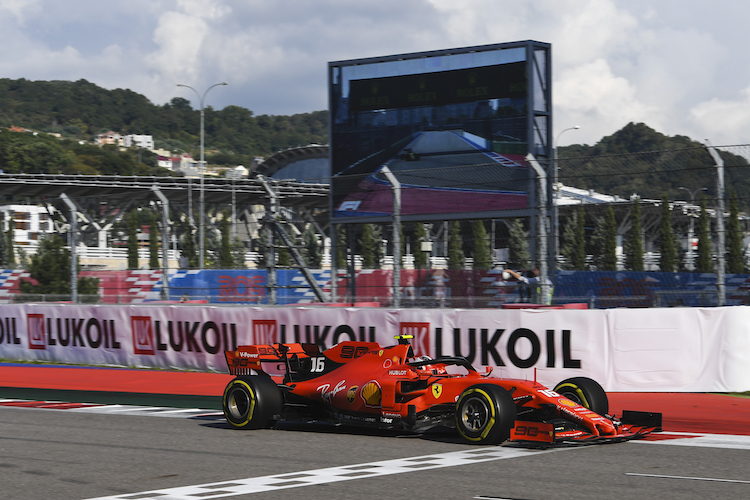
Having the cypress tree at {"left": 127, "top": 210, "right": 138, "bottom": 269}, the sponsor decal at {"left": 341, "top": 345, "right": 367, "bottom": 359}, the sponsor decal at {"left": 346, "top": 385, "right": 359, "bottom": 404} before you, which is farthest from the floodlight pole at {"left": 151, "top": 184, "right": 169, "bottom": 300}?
the sponsor decal at {"left": 346, "top": 385, "right": 359, "bottom": 404}

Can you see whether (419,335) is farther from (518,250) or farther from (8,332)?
(8,332)

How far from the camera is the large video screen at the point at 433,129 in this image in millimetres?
20766

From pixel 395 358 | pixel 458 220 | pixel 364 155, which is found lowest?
pixel 395 358

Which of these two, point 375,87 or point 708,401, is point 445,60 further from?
point 708,401

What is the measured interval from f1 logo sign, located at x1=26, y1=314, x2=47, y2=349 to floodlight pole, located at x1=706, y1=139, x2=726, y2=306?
14.6 metres

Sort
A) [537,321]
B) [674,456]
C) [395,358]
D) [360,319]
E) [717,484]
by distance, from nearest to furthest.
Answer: [717,484] < [674,456] < [395,358] < [537,321] < [360,319]

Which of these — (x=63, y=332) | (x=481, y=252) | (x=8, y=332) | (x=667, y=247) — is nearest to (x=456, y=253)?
(x=481, y=252)

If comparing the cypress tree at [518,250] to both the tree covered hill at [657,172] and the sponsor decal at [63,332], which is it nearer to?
the tree covered hill at [657,172]

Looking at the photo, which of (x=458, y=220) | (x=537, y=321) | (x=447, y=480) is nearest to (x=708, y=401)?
(x=537, y=321)

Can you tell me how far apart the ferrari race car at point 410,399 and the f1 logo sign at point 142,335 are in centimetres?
803

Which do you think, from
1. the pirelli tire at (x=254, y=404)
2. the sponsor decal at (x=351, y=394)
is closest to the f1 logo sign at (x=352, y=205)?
the pirelli tire at (x=254, y=404)

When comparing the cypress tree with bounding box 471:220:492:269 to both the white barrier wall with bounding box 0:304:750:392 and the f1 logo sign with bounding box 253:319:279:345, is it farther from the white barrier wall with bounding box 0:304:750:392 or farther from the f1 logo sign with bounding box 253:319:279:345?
the f1 logo sign with bounding box 253:319:279:345

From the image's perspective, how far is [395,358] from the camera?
9664 mm

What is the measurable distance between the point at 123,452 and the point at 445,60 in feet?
51.9
